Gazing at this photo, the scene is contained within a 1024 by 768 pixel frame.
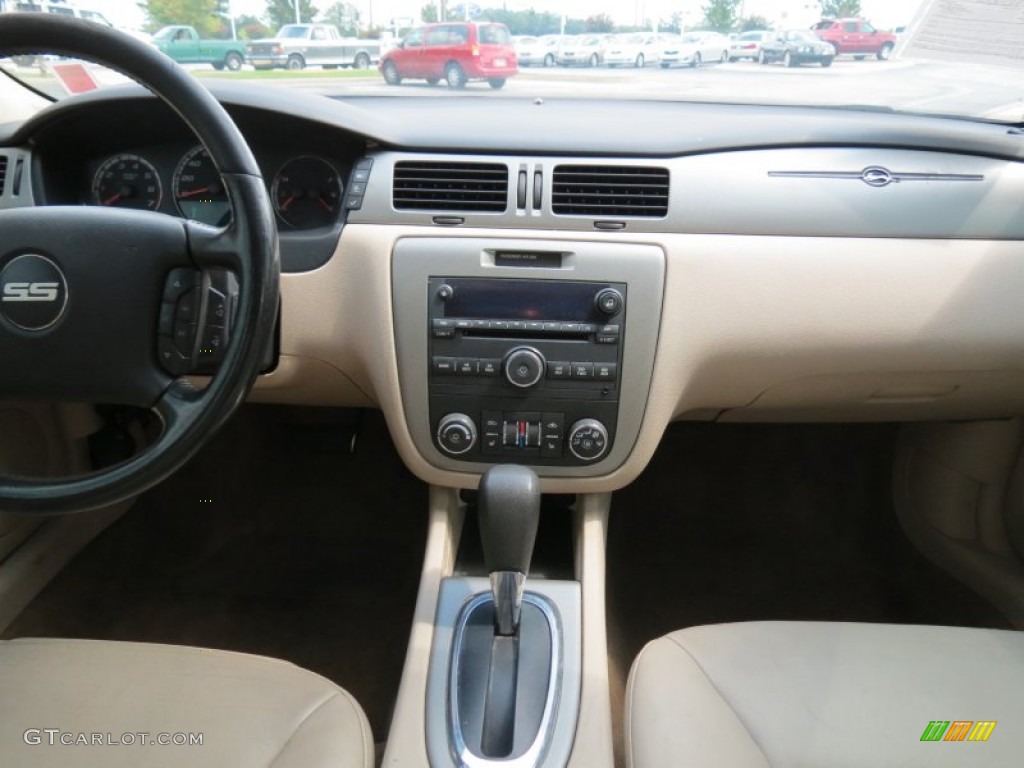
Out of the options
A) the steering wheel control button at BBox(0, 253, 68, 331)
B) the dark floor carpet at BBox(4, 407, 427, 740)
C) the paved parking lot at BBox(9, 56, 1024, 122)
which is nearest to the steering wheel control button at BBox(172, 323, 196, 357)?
the steering wheel control button at BBox(0, 253, 68, 331)

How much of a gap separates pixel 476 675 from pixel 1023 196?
1.17 meters

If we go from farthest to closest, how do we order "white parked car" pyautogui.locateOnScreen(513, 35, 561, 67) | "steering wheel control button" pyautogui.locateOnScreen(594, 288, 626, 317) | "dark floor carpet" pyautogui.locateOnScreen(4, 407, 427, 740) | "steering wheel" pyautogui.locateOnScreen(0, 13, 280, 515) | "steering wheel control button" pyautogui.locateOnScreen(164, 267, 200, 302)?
"dark floor carpet" pyautogui.locateOnScreen(4, 407, 427, 740) → "white parked car" pyautogui.locateOnScreen(513, 35, 561, 67) → "steering wheel control button" pyautogui.locateOnScreen(594, 288, 626, 317) → "steering wheel control button" pyautogui.locateOnScreen(164, 267, 200, 302) → "steering wheel" pyautogui.locateOnScreen(0, 13, 280, 515)

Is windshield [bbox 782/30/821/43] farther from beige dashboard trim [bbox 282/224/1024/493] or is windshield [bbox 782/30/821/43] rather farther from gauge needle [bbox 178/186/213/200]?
gauge needle [bbox 178/186/213/200]

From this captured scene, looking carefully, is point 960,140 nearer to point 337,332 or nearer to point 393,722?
point 337,332

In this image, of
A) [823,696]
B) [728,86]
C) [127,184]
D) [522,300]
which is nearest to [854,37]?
[728,86]

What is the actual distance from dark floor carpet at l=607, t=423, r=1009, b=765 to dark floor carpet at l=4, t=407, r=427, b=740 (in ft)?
1.75

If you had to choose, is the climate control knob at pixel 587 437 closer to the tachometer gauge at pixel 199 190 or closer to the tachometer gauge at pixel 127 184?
the tachometer gauge at pixel 199 190

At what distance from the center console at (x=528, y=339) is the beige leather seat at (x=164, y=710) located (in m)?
0.47

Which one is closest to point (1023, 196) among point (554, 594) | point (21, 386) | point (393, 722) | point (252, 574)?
point (554, 594)

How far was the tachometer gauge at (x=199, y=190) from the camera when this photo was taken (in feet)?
4.80

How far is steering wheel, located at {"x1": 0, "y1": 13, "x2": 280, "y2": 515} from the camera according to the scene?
95cm

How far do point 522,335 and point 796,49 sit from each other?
2.59 ft

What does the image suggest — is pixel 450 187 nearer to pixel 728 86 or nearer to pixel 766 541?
pixel 728 86

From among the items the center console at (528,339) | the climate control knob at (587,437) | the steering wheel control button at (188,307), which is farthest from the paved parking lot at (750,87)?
the climate control knob at (587,437)
